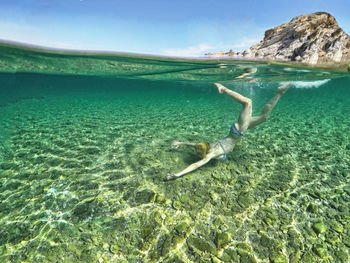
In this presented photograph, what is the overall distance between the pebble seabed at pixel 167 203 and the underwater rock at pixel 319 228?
0.07 ft

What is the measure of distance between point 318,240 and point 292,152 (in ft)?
13.5

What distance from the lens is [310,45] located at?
530 inches

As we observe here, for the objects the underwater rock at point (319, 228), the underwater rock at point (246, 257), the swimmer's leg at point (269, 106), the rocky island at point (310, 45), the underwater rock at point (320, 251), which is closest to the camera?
the underwater rock at point (246, 257)

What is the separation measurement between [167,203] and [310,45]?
1557 centimetres

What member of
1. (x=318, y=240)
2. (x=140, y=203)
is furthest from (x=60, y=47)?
(x=318, y=240)

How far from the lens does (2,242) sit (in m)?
3.28

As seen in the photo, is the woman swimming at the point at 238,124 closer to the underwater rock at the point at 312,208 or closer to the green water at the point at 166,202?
the green water at the point at 166,202

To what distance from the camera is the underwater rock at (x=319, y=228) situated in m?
3.67

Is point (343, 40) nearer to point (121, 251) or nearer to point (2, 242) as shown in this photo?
point (121, 251)

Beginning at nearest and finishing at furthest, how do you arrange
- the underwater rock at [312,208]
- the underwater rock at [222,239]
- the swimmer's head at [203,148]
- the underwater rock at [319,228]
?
1. the underwater rock at [222,239]
2. the underwater rock at [319,228]
3. the underwater rock at [312,208]
4. the swimmer's head at [203,148]

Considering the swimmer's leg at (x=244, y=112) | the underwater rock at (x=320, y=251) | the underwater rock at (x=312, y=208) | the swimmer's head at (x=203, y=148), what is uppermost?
the swimmer's leg at (x=244, y=112)

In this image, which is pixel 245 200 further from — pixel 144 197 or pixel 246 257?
pixel 144 197

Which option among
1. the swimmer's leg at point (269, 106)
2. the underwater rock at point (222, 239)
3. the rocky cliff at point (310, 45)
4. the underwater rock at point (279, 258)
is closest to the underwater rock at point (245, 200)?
the underwater rock at point (222, 239)

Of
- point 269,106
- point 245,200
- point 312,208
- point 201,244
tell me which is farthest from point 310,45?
point 201,244
